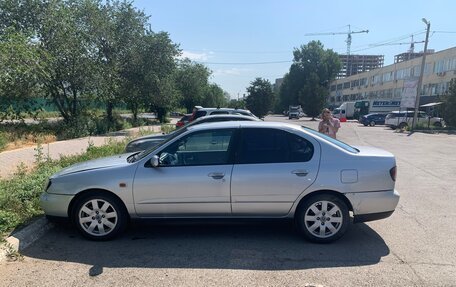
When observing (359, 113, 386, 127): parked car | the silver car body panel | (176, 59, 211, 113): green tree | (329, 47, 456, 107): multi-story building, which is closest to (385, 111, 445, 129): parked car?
(329, 47, 456, 107): multi-story building

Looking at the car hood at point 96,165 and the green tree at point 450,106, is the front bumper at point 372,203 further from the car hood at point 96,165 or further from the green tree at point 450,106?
the green tree at point 450,106

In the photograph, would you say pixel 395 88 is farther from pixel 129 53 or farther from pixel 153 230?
pixel 153 230

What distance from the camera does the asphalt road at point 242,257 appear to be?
4098 mm

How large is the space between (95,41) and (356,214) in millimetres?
22787

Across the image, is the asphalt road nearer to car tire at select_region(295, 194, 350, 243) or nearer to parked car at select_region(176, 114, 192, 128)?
car tire at select_region(295, 194, 350, 243)

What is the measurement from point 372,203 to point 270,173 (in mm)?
1396

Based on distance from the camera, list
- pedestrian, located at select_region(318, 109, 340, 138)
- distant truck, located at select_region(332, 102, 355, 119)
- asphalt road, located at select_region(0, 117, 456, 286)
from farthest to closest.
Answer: distant truck, located at select_region(332, 102, 355, 119) → pedestrian, located at select_region(318, 109, 340, 138) → asphalt road, located at select_region(0, 117, 456, 286)

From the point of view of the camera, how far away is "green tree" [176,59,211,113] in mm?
57625

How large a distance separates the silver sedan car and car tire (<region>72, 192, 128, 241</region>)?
0.04 ft

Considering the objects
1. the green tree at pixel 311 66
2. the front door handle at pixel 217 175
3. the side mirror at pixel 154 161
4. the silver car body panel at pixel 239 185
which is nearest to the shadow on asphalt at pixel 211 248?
the silver car body panel at pixel 239 185

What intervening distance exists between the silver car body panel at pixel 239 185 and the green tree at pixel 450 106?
124 ft

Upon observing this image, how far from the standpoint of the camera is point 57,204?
17.1ft

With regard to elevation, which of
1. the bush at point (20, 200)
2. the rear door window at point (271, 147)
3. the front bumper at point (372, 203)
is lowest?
the bush at point (20, 200)

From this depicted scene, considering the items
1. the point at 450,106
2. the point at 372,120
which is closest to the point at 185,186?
the point at 450,106
